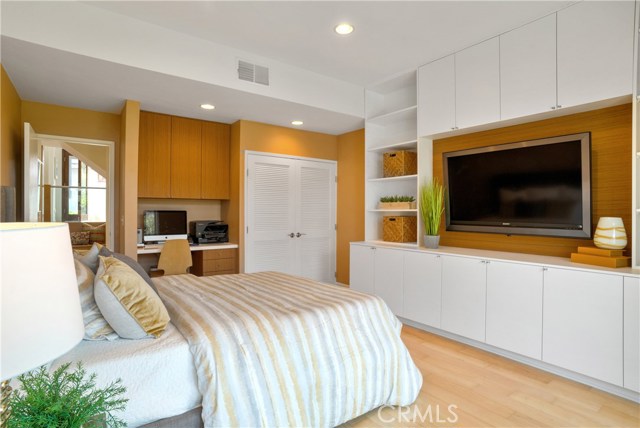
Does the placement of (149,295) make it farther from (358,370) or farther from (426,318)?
(426,318)

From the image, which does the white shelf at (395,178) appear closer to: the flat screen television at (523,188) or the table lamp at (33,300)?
the flat screen television at (523,188)

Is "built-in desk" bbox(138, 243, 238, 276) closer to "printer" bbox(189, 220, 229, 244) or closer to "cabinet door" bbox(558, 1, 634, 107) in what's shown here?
"printer" bbox(189, 220, 229, 244)

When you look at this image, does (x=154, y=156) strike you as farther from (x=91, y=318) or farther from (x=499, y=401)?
(x=499, y=401)

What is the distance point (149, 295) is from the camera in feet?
5.52

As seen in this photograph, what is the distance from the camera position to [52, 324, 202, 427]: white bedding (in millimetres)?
1422

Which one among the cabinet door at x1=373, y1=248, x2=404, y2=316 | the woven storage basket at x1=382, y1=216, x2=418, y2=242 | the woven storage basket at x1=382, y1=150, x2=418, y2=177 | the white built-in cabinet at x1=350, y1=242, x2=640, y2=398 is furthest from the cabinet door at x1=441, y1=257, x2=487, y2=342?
the woven storage basket at x1=382, y1=150, x2=418, y2=177

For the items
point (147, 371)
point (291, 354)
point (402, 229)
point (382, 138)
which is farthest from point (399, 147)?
point (147, 371)

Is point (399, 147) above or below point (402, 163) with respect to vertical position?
above

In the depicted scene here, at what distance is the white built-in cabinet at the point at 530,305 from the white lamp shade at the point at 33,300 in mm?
2967

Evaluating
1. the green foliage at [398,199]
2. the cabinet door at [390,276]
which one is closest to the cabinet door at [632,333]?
the cabinet door at [390,276]

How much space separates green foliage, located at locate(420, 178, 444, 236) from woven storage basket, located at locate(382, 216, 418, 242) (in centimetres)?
39

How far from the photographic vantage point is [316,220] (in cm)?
535

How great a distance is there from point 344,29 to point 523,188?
2.15 meters

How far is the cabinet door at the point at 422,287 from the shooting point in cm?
342
